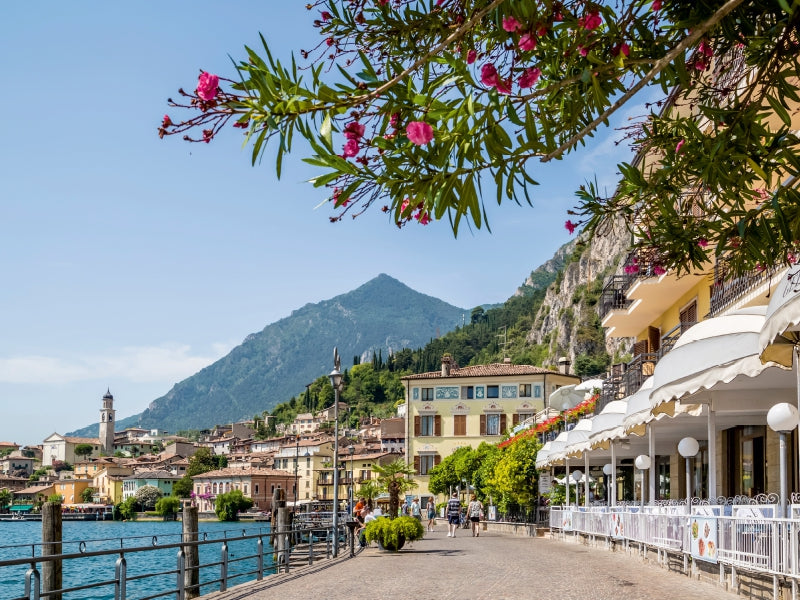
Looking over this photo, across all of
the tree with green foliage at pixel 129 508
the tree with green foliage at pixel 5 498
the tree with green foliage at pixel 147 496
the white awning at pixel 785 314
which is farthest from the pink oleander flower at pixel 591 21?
the tree with green foliage at pixel 5 498

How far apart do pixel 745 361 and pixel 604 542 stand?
13.1 m

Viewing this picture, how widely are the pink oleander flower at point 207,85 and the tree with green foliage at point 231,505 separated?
128261 mm

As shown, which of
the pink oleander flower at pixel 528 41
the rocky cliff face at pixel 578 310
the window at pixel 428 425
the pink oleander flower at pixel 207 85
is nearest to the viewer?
the pink oleander flower at pixel 207 85

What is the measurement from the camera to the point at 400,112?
444cm

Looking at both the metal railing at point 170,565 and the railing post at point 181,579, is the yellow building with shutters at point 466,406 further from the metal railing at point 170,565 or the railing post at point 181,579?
the railing post at point 181,579

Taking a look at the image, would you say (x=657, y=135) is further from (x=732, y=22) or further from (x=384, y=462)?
(x=384, y=462)

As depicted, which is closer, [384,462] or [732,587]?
[732,587]

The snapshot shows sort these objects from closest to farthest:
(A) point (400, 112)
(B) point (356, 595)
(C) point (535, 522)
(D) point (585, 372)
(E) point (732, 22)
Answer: (A) point (400, 112)
(E) point (732, 22)
(B) point (356, 595)
(C) point (535, 522)
(D) point (585, 372)

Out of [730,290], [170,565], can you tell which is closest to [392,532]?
[730,290]

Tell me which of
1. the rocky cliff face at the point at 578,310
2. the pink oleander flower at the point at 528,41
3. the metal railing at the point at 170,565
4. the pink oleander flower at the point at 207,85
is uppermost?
the rocky cliff face at the point at 578,310

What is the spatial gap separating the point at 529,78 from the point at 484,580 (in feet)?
37.0

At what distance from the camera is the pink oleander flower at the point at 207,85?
3916 mm

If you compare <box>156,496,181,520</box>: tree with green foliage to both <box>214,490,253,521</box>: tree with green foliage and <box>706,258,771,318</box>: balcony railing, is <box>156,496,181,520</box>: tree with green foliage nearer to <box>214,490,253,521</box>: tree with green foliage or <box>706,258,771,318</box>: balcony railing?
<box>214,490,253,521</box>: tree with green foliage

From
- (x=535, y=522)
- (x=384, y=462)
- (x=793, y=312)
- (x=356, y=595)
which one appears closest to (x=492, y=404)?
(x=535, y=522)
